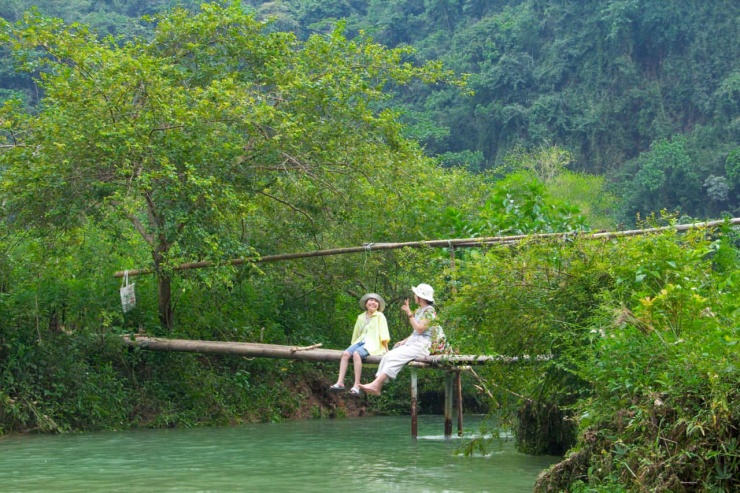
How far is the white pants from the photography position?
398 inches

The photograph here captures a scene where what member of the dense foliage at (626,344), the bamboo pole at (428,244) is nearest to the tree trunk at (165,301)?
the bamboo pole at (428,244)

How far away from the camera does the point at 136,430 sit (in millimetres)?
12094

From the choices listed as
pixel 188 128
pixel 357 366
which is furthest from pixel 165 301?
pixel 357 366

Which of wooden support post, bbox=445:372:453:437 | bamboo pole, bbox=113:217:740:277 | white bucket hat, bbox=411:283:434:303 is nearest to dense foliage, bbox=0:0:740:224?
bamboo pole, bbox=113:217:740:277

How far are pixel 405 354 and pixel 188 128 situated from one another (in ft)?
Result: 11.6

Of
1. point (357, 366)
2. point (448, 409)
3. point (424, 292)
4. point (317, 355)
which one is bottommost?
point (448, 409)

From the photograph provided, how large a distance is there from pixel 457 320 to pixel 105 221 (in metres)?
5.37

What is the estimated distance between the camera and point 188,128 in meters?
11.7

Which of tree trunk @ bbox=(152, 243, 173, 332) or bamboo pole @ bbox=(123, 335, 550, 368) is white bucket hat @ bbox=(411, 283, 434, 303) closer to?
bamboo pole @ bbox=(123, 335, 550, 368)

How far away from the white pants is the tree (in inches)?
99.3

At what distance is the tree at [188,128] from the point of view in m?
11.4

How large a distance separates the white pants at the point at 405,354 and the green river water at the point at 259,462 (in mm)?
Result: 751

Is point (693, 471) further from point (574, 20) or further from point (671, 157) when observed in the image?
point (574, 20)

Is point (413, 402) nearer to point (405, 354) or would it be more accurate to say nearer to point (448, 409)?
point (448, 409)
